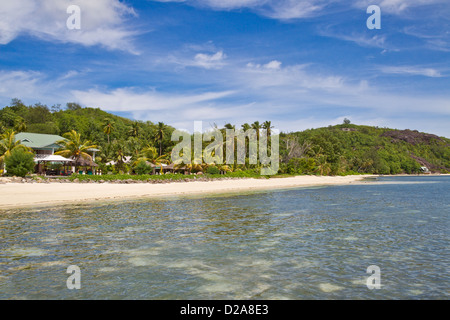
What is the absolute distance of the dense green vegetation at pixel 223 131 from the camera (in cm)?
5500

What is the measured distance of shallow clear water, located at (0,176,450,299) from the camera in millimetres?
6977

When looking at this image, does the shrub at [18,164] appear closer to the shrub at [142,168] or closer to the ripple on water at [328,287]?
the shrub at [142,168]

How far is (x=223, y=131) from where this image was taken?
219ft

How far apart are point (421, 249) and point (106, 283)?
9769mm

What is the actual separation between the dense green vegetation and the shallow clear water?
34043 mm

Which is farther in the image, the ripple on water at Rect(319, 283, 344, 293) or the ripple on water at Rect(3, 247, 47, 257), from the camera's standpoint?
the ripple on water at Rect(3, 247, 47, 257)

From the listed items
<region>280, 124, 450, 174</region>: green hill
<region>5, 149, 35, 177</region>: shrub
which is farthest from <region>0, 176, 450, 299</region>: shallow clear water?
<region>280, 124, 450, 174</region>: green hill

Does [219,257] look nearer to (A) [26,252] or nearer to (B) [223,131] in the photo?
(A) [26,252]

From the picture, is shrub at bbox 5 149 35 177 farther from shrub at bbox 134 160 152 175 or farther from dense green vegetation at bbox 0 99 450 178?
shrub at bbox 134 160 152 175

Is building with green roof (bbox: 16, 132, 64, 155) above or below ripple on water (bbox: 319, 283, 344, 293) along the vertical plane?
above

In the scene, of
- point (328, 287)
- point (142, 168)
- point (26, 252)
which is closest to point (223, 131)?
point (142, 168)

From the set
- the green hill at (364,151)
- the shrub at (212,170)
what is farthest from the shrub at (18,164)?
the green hill at (364,151)
